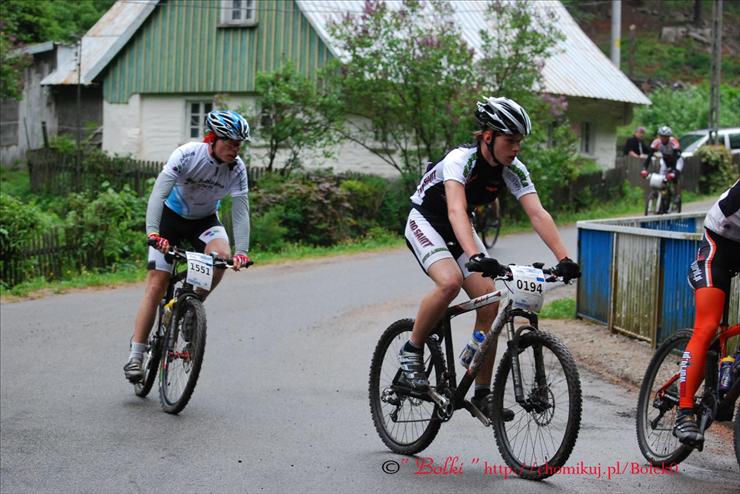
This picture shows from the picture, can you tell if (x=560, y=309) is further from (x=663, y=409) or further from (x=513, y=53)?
(x=513, y=53)

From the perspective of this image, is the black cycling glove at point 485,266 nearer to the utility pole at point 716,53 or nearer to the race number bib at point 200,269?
the race number bib at point 200,269

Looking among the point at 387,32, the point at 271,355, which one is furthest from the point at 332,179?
the point at 271,355

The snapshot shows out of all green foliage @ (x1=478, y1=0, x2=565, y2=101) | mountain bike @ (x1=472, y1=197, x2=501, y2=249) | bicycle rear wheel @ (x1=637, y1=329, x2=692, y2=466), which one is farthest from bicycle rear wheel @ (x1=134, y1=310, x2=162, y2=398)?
green foliage @ (x1=478, y1=0, x2=565, y2=101)

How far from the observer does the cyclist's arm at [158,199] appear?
785 centimetres

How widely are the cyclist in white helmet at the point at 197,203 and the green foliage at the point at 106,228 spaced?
9.14 m

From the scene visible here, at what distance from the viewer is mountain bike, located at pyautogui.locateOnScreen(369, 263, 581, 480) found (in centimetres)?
559

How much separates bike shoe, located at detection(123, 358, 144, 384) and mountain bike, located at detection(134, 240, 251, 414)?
0.07 meters

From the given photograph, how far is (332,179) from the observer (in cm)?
2200

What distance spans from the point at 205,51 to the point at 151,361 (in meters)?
22.2

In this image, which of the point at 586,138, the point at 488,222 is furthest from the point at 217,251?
the point at 586,138

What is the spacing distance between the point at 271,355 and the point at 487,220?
32.4ft

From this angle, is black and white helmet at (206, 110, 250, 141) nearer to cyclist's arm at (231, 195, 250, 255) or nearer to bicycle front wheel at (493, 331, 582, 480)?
cyclist's arm at (231, 195, 250, 255)

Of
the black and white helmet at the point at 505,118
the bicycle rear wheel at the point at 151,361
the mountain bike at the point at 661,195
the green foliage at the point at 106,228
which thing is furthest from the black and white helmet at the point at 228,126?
the mountain bike at the point at 661,195

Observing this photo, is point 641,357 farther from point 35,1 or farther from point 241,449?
point 35,1
